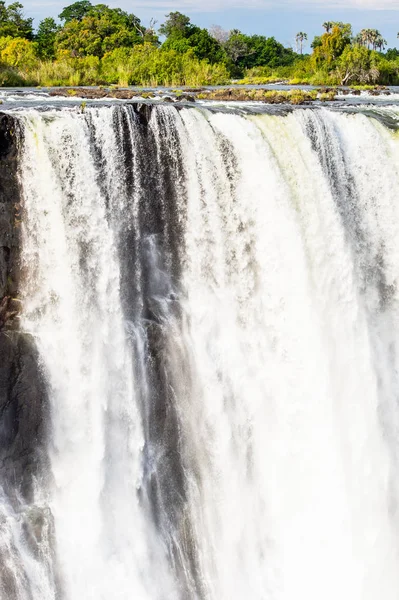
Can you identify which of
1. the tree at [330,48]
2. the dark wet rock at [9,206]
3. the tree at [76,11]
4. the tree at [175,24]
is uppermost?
the tree at [76,11]

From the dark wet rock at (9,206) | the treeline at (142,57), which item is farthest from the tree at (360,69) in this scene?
the dark wet rock at (9,206)

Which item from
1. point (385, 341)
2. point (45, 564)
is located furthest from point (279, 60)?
point (45, 564)

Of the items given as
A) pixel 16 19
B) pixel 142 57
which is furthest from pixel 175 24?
pixel 142 57

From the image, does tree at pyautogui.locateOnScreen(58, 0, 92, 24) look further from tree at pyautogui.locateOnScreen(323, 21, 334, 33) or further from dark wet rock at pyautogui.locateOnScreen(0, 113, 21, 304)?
dark wet rock at pyautogui.locateOnScreen(0, 113, 21, 304)

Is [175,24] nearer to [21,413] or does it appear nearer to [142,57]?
[142,57]

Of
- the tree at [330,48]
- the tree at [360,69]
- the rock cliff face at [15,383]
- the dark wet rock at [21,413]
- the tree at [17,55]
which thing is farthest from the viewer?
the tree at [330,48]

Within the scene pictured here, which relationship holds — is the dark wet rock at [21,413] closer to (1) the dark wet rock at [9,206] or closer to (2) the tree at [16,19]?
(1) the dark wet rock at [9,206]
